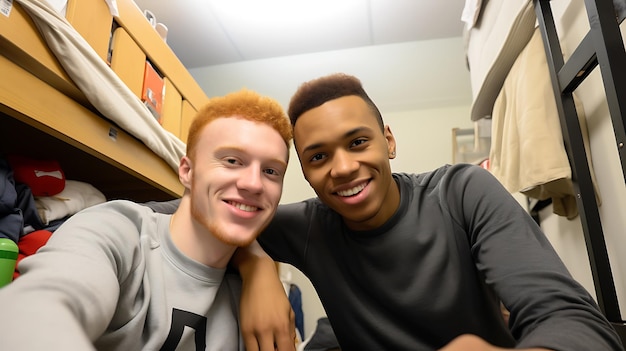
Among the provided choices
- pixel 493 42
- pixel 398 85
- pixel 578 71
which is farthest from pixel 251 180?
pixel 398 85

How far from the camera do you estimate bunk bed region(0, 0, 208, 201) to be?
2.83ft

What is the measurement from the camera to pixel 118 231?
61 centimetres

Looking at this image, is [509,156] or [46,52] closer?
[46,52]

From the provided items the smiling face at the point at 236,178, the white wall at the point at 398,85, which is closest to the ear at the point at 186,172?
the smiling face at the point at 236,178

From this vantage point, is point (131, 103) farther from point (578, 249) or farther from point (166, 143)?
point (578, 249)

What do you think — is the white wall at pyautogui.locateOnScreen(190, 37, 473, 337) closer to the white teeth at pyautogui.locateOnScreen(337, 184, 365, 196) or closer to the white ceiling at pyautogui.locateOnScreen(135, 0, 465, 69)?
the white ceiling at pyautogui.locateOnScreen(135, 0, 465, 69)

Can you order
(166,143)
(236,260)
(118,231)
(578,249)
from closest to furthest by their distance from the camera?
1. (118,231)
2. (236,260)
3. (578,249)
4. (166,143)

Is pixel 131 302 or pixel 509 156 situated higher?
pixel 509 156

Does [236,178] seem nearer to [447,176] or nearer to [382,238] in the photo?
[382,238]

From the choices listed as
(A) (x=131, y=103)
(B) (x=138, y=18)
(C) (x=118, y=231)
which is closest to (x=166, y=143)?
(A) (x=131, y=103)

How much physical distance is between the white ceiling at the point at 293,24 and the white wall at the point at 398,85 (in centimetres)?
8

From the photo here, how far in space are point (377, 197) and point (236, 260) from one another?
344 mm

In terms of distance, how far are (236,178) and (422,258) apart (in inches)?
18.3

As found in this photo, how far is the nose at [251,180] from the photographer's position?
71cm
